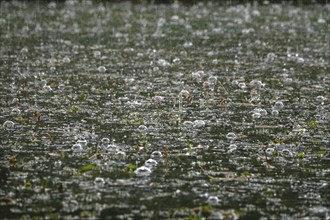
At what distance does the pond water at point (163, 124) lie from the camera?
18.5 ft

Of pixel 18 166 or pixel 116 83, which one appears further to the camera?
pixel 116 83

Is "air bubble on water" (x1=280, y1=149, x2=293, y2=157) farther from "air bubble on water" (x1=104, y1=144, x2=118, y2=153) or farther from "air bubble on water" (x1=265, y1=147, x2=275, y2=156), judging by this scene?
"air bubble on water" (x1=104, y1=144, x2=118, y2=153)

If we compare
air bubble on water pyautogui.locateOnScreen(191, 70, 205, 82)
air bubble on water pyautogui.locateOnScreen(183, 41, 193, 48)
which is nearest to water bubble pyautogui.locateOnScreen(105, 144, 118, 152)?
air bubble on water pyautogui.locateOnScreen(191, 70, 205, 82)

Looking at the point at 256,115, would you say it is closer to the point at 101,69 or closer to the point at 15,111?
the point at 15,111

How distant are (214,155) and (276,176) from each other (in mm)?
845

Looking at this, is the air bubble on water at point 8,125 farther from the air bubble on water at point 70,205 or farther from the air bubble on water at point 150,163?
the air bubble on water at point 70,205

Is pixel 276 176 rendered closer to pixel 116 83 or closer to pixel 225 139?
pixel 225 139

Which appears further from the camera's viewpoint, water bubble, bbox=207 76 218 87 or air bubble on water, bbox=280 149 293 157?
water bubble, bbox=207 76 218 87

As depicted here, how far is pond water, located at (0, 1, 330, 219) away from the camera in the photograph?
565cm

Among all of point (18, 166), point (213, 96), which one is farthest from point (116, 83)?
point (18, 166)

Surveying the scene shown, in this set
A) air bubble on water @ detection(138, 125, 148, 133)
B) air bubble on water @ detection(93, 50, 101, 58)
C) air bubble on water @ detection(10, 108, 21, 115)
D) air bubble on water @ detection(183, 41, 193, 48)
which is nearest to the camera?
→ air bubble on water @ detection(138, 125, 148, 133)

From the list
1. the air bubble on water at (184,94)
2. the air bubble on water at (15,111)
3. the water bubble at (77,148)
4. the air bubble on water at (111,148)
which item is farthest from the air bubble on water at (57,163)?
the air bubble on water at (184,94)

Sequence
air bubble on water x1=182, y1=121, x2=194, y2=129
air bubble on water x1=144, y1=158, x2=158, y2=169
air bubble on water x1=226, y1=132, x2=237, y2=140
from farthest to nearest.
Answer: air bubble on water x1=182, y1=121, x2=194, y2=129 < air bubble on water x1=226, y1=132, x2=237, y2=140 < air bubble on water x1=144, y1=158, x2=158, y2=169

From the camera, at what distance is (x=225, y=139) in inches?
305
